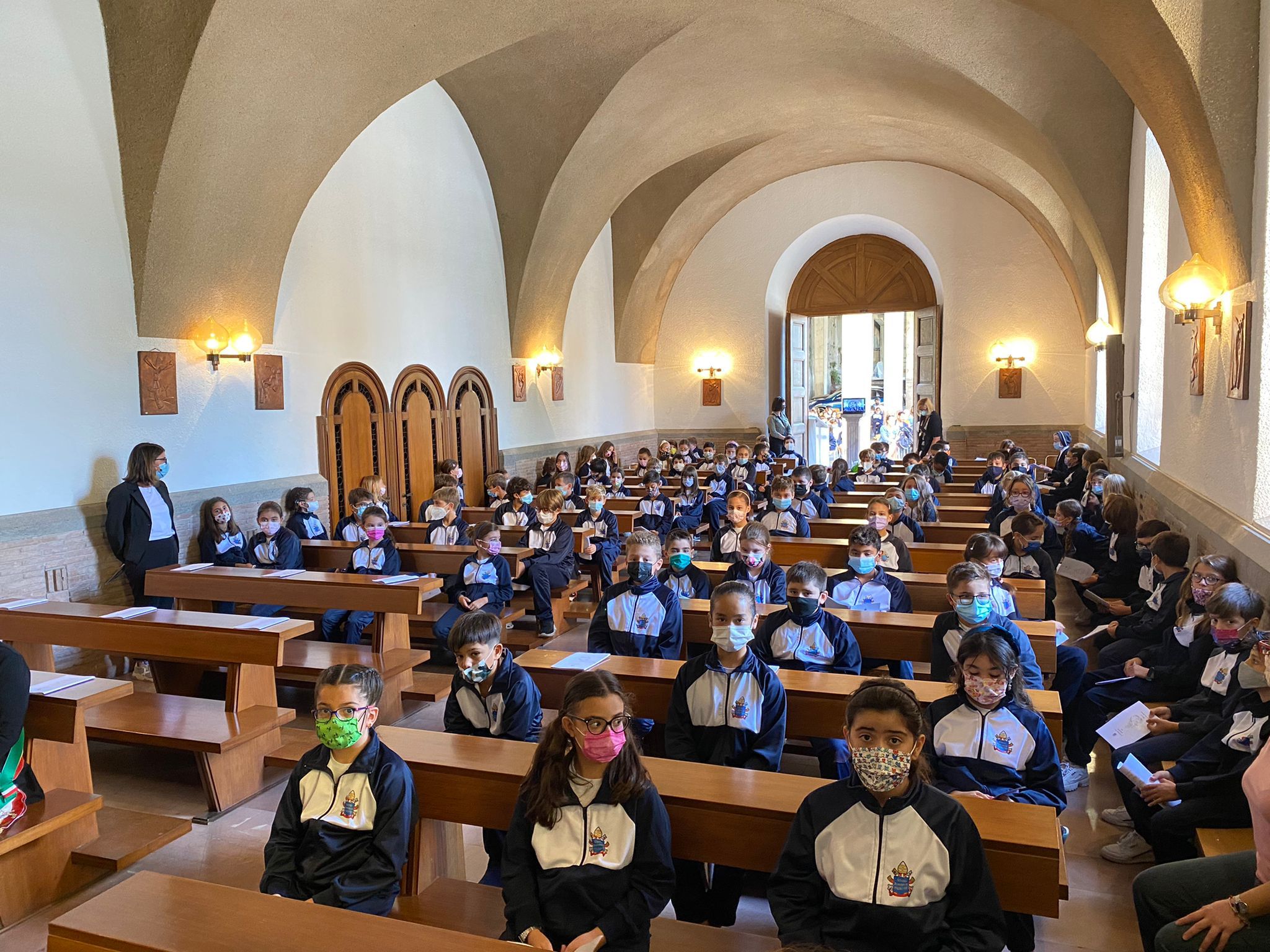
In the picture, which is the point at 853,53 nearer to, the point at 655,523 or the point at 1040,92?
the point at 1040,92

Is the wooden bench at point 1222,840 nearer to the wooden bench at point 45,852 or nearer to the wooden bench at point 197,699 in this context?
the wooden bench at point 197,699

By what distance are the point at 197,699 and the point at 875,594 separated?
3792mm

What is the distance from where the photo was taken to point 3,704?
330cm

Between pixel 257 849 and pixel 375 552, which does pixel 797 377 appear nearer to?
pixel 375 552

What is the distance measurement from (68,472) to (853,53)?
29.4 feet

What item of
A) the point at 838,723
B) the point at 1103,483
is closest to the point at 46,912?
the point at 838,723

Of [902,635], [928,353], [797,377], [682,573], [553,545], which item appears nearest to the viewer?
[902,635]

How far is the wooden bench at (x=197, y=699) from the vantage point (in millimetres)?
4309

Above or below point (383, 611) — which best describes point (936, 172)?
above

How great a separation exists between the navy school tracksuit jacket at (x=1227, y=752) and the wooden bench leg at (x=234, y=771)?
3.96 meters

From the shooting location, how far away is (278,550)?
7352mm

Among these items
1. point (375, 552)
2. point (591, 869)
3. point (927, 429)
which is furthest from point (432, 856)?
point (927, 429)

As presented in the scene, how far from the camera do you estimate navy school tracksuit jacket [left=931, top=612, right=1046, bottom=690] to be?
159 inches

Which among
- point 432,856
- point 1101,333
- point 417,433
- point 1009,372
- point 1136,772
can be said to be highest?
point 1101,333
